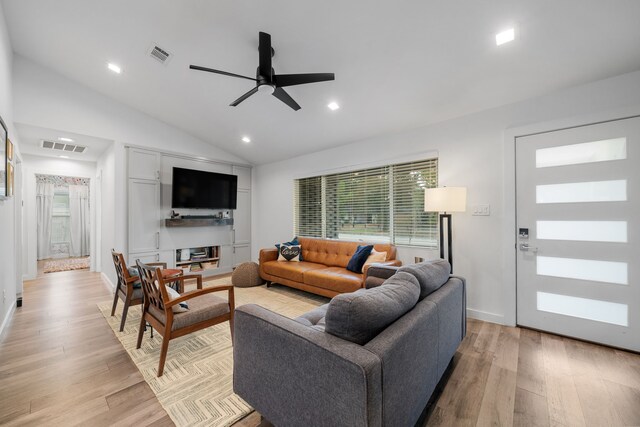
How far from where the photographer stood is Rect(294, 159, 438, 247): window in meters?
3.70

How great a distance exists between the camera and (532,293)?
282 centimetres

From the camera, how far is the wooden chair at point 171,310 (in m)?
2.03

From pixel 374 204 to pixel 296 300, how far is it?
6.52ft

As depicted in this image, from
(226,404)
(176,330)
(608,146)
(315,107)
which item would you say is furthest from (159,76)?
(608,146)

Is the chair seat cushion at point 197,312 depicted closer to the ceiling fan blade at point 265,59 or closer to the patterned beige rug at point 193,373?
the patterned beige rug at point 193,373

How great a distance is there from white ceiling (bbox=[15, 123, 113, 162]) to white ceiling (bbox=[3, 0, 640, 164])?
84 cm

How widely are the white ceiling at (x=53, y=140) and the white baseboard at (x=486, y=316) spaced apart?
19.9ft

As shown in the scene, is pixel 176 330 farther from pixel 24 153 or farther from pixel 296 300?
pixel 24 153

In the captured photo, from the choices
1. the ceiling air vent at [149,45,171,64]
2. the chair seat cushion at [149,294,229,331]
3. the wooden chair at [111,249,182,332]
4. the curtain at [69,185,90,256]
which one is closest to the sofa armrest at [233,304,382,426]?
the chair seat cushion at [149,294,229,331]

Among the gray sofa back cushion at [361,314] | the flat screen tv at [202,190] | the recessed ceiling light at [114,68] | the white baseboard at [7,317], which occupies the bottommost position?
the white baseboard at [7,317]

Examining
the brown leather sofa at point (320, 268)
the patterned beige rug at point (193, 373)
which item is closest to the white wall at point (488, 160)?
the brown leather sofa at point (320, 268)

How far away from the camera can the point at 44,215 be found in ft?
23.8

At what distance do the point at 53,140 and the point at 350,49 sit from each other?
508cm

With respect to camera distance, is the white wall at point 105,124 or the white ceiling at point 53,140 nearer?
the white wall at point 105,124
